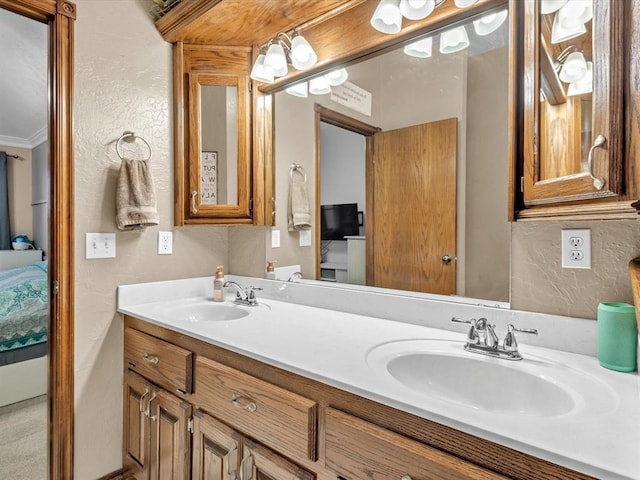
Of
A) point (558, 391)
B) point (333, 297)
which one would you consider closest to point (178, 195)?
point (333, 297)

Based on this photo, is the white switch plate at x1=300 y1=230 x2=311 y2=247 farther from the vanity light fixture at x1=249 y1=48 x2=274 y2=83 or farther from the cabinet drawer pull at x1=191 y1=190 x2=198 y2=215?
the vanity light fixture at x1=249 y1=48 x2=274 y2=83

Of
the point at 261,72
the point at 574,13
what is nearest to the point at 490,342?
the point at 574,13

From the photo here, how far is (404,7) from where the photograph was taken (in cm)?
133

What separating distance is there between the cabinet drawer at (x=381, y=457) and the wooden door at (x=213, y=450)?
380 millimetres

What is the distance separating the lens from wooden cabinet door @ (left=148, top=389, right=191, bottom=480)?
1.29m

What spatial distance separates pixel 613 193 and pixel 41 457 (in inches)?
106

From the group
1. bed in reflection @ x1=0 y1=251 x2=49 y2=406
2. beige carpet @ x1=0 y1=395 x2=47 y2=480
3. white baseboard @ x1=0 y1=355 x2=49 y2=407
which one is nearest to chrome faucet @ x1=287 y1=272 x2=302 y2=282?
beige carpet @ x1=0 y1=395 x2=47 y2=480

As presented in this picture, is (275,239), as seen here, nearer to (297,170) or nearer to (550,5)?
(297,170)

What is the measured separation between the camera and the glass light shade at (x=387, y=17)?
135 centimetres

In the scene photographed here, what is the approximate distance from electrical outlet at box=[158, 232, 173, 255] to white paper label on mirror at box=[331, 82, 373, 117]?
3.53 feet

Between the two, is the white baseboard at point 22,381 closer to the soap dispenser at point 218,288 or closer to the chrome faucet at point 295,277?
the soap dispenser at point 218,288

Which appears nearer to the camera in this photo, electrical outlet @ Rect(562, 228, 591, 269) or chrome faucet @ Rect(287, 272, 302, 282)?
electrical outlet @ Rect(562, 228, 591, 269)

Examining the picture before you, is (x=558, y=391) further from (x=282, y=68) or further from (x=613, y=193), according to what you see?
(x=282, y=68)

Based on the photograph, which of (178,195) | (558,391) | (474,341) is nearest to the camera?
(558,391)
